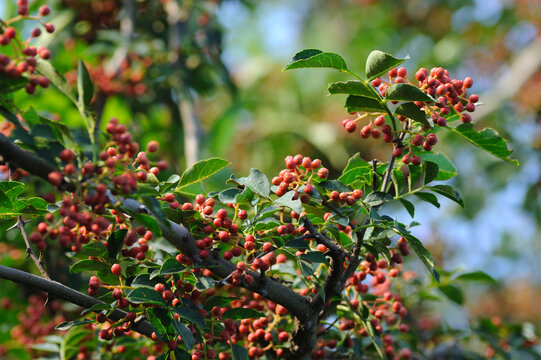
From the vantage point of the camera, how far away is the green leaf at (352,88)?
936 mm

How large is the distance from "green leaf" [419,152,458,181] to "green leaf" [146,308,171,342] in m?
0.66

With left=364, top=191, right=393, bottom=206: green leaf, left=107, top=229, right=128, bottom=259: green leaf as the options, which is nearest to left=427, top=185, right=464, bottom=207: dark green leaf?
left=364, top=191, right=393, bottom=206: green leaf

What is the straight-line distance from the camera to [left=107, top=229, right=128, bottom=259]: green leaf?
97cm

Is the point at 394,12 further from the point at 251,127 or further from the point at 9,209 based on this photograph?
the point at 9,209

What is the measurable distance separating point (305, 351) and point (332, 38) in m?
7.18

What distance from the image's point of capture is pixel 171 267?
3.04 feet

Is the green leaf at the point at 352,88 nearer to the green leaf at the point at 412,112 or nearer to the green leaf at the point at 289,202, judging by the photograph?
the green leaf at the point at 412,112

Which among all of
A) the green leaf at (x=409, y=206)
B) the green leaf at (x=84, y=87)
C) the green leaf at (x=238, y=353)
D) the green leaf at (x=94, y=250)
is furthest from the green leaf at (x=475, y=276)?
the green leaf at (x=84, y=87)

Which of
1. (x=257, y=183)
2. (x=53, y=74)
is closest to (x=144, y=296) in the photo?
(x=257, y=183)

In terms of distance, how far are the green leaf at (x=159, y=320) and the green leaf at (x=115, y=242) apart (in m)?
0.13

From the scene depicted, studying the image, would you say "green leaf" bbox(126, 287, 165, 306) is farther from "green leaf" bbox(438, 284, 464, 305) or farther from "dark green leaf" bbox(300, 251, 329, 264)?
"green leaf" bbox(438, 284, 464, 305)

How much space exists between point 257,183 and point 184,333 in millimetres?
294

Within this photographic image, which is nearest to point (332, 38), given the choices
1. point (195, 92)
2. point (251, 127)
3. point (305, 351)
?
point (251, 127)

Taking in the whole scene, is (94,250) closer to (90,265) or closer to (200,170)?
(90,265)
